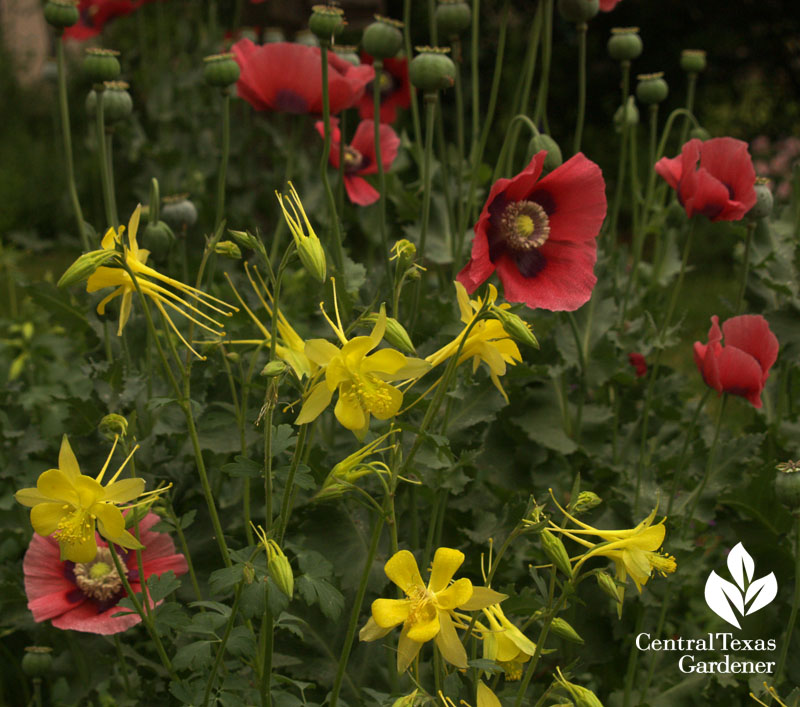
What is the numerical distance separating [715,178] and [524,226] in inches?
15.9

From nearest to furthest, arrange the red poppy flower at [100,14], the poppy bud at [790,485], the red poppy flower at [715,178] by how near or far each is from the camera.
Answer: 1. the poppy bud at [790,485]
2. the red poppy flower at [715,178]
3. the red poppy flower at [100,14]

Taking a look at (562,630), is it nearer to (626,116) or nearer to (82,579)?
→ (82,579)

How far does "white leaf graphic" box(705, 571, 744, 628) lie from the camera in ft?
4.99

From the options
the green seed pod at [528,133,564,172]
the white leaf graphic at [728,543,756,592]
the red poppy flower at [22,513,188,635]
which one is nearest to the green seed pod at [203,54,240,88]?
the green seed pod at [528,133,564,172]

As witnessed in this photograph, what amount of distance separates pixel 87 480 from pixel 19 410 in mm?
934

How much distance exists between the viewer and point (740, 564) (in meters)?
1.55

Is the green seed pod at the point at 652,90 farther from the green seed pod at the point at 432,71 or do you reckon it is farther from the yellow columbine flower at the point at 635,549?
the yellow columbine flower at the point at 635,549

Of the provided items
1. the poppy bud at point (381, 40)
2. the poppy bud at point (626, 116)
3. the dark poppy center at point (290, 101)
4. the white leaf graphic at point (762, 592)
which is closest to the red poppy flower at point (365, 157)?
the dark poppy center at point (290, 101)

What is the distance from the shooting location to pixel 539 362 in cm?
175

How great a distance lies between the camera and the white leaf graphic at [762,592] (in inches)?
62.3

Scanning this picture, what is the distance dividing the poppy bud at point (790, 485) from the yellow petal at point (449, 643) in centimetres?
53

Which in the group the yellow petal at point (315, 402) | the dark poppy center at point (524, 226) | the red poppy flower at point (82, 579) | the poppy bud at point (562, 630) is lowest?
the red poppy flower at point (82, 579)

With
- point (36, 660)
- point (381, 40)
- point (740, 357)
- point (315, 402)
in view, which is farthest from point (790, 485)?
point (36, 660)

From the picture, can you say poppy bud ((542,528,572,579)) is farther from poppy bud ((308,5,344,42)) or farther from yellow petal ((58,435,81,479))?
poppy bud ((308,5,344,42))
